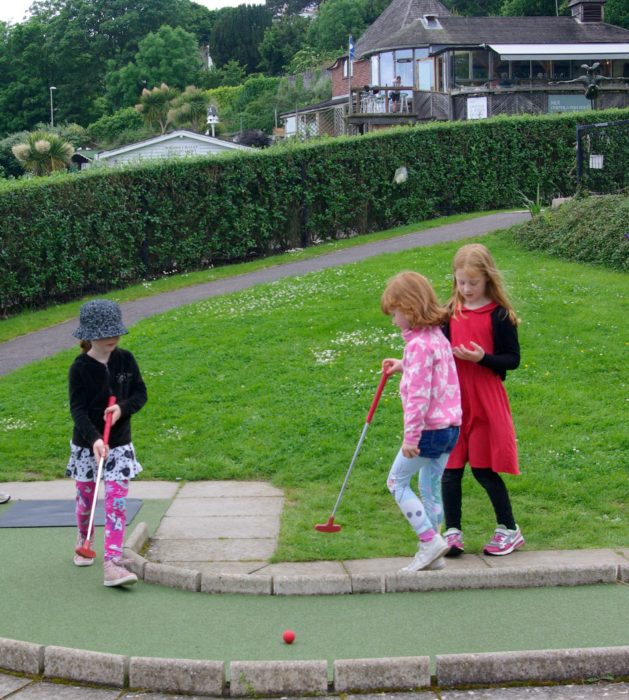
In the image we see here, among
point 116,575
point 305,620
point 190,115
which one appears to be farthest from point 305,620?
point 190,115

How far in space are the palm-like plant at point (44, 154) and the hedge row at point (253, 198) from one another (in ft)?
61.7

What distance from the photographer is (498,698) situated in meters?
4.31

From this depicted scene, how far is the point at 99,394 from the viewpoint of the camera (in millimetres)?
5863

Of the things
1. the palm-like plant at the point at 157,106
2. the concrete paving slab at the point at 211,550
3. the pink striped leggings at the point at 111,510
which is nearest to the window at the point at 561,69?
the palm-like plant at the point at 157,106

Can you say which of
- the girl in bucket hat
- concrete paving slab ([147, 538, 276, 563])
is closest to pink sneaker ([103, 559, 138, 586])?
the girl in bucket hat

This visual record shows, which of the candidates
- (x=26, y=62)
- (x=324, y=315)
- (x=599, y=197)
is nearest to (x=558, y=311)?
(x=324, y=315)

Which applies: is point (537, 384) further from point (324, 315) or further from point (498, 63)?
point (498, 63)

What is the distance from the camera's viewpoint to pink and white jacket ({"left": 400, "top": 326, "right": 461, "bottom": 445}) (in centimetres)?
552

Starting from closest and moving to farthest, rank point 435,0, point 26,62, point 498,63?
point 498,63 → point 435,0 → point 26,62

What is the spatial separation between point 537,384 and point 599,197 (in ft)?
32.8

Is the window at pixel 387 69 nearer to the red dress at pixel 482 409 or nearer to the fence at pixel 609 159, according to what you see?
the fence at pixel 609 159

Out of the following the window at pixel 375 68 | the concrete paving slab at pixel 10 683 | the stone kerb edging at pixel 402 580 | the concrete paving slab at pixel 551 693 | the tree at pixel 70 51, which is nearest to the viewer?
the concrete paving slab at pixel 551 693

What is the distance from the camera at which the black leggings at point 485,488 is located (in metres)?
6.11

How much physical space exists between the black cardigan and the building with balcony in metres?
34.2
